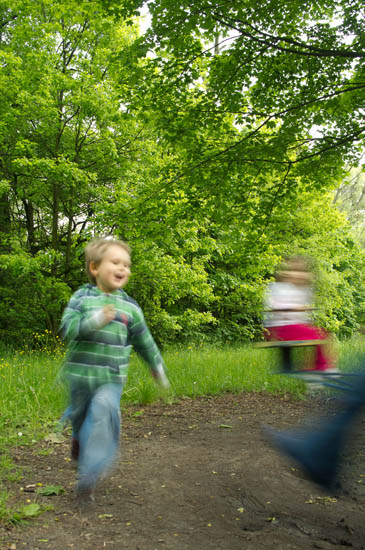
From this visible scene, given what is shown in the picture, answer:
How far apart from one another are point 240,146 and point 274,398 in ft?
12.2

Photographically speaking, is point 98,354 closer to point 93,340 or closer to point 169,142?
point 93,340

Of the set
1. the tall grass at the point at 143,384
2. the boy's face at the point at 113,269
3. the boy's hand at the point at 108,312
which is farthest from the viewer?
the tall grass at the point at 143,384

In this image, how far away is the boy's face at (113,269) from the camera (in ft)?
A: 9.22

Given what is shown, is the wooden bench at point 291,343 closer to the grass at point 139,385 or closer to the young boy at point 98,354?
the grass at point 139,385

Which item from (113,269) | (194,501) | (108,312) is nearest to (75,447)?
(194,501)

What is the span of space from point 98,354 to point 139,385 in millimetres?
3630

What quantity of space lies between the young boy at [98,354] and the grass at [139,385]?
3.05 feet

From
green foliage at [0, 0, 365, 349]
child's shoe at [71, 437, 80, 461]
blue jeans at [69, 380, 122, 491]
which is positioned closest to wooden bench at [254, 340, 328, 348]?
blue jeans at [69, 380, 122, 491]

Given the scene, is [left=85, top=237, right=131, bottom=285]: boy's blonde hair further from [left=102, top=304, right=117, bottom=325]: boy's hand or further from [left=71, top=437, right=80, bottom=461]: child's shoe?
[left=71, top=437, right=80, bottom=461]: child's shoe

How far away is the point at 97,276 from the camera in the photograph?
2.88m

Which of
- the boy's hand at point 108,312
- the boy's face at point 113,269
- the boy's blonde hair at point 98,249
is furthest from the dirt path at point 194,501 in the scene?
the boy's blonde hair at point 98,249

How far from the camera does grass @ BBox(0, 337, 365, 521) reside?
4.67 metres

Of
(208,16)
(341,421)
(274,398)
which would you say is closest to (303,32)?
(208,16)

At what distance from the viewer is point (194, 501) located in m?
3.18
